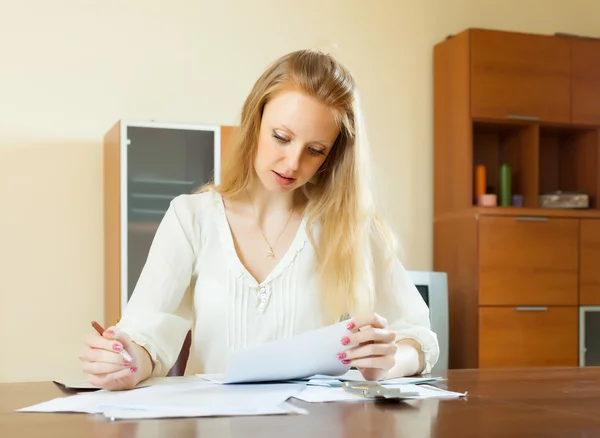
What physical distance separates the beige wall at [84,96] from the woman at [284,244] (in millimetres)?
2015

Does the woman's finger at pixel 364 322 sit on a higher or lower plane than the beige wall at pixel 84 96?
lower

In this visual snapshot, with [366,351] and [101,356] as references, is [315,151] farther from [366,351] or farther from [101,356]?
[101,356]

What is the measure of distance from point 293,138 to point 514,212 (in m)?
2.57

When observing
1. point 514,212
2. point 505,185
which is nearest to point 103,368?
point 514,212

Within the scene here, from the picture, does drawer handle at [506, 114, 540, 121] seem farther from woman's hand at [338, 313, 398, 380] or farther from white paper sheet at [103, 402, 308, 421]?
white paper sheet at [103, 402, 308, 421]

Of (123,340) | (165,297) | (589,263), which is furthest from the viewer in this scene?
(589,263)

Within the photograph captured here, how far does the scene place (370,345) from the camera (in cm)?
154

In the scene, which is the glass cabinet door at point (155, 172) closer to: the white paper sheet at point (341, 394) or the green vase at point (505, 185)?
the green vase at point (505, 185)

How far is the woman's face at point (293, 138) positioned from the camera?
1.84 metres

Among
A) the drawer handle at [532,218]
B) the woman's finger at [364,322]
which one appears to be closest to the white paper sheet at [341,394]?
the woman's finger at [364,322]

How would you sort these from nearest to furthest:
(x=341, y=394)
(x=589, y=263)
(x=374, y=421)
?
1. (x=374, y=421)
2. (x=341, y=394)
3. (x=589, y=263)

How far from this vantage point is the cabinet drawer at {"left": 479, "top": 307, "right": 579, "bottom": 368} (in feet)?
13.5

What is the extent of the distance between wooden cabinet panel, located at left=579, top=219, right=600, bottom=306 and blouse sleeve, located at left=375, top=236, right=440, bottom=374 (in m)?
2.54

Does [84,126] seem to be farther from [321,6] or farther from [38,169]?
[321,6]
